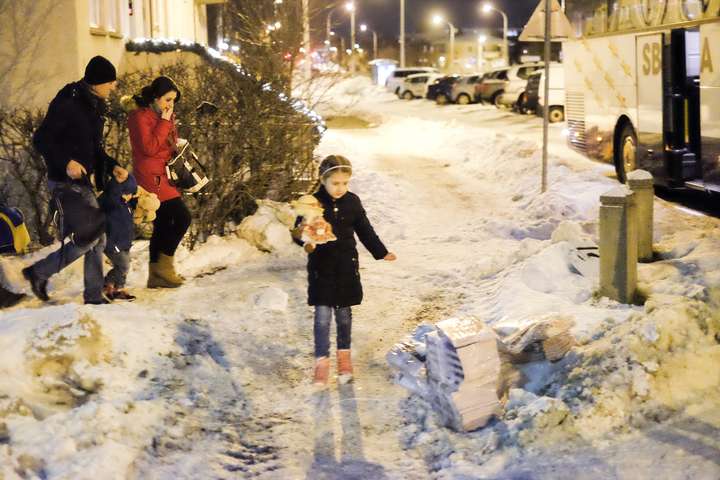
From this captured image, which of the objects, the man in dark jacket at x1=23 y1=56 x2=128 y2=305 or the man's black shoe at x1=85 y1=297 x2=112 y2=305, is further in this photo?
the man's black shoe at x1=85 y1=297 x2=112 y2=305

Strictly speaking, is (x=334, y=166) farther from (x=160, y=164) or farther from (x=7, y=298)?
(x=7, y=298)

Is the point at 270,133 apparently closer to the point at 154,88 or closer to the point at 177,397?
the point at 154,88

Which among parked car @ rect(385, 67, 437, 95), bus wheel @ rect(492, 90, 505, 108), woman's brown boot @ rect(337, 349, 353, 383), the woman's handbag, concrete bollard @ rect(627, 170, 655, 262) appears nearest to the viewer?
woman's brown boot @ rect(337, 349, 353, 383)

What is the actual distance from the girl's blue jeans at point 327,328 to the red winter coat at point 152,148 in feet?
6.80

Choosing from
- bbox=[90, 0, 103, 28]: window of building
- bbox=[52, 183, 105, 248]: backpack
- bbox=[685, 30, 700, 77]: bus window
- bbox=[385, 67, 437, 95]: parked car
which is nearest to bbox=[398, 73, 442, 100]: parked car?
bbox=[385, 67, 437, 95]: parked car

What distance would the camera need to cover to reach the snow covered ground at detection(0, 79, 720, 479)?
444cm

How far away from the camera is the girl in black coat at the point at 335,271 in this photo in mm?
5801

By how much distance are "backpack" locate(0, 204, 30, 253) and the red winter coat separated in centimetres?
95

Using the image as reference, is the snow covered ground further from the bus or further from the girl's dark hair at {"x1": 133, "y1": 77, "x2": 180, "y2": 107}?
the bus

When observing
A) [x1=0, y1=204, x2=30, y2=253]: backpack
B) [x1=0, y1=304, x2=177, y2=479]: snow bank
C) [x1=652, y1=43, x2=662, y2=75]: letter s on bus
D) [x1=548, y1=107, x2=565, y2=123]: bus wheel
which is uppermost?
[x1=652, y1=43, x2=662, y2=75]: letter s on bus

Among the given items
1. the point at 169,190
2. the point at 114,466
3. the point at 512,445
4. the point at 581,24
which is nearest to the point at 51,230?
the point at 169,190

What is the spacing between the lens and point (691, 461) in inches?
166

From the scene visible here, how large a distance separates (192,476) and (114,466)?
14.5 inches

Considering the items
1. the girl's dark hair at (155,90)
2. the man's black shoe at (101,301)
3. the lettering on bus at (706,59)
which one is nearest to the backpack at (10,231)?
the man's black shoe at (101,301)
